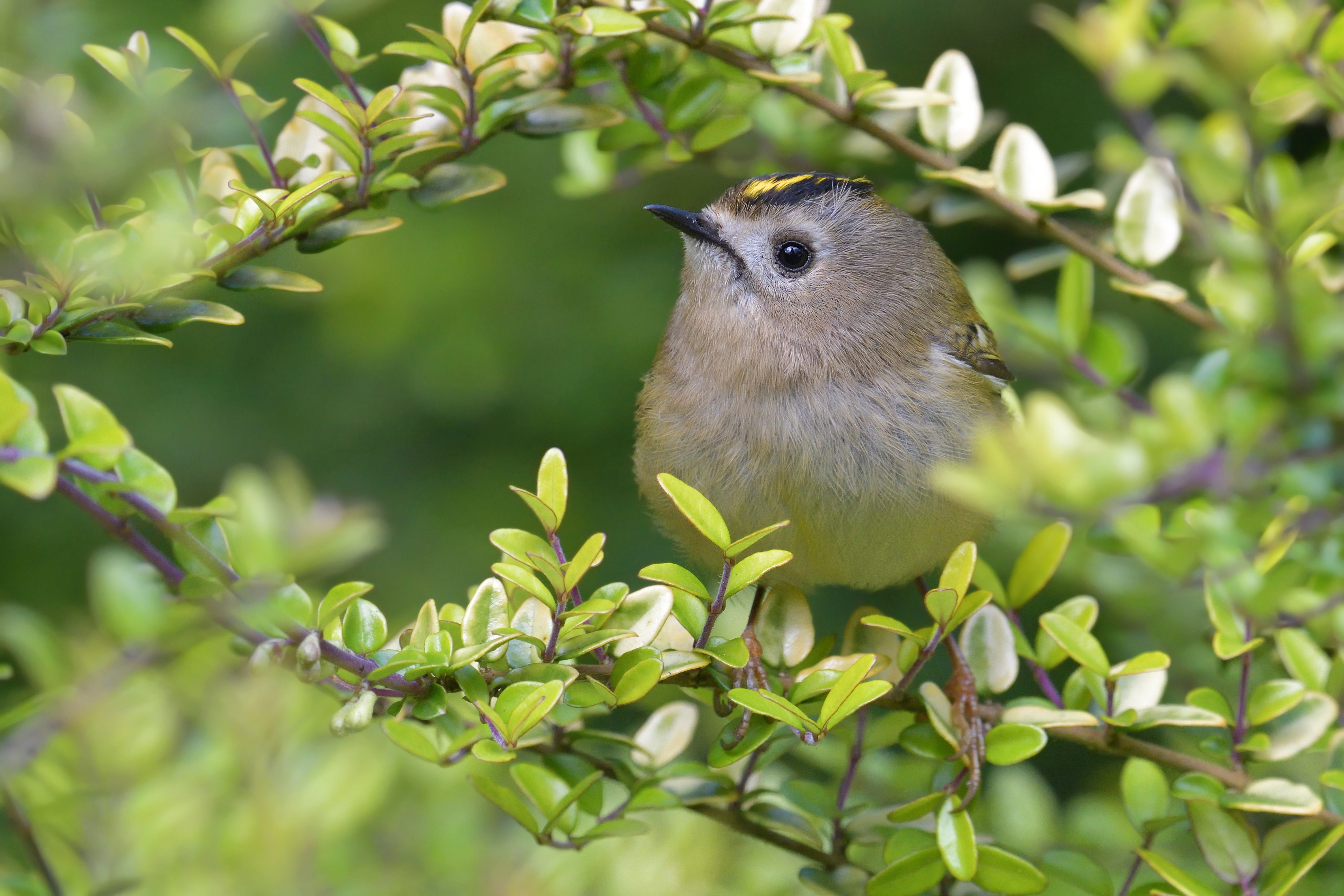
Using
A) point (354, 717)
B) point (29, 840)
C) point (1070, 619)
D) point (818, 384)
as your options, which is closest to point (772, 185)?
point (818, 384)

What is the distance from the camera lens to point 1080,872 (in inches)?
49.7

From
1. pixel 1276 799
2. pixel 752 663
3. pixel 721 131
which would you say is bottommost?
pixel 752 663

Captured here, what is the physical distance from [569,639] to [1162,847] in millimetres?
877

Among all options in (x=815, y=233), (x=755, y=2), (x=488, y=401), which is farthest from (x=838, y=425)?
(x=488, y=401)

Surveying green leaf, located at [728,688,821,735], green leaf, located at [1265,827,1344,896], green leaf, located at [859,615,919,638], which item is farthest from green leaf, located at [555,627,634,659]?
green leaf, located at [1265,827,1344,896]

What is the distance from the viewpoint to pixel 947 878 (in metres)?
1.32

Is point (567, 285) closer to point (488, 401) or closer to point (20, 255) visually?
point (488, 401)

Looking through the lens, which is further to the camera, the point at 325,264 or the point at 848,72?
the point at 325,264

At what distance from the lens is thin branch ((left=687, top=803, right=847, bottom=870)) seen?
4.38 ft

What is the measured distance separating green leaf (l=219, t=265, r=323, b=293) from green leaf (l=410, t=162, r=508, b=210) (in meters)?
0.20

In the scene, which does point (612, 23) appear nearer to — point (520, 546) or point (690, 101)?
point (690, 101)

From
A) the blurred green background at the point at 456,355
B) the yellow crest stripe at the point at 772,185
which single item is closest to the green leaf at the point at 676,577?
the yellow crest stripe at the point at 772,185

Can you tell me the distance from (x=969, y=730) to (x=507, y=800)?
59 centimetres

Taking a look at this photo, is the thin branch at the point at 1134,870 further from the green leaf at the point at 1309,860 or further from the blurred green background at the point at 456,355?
the blurred green background at the point at 456,355
